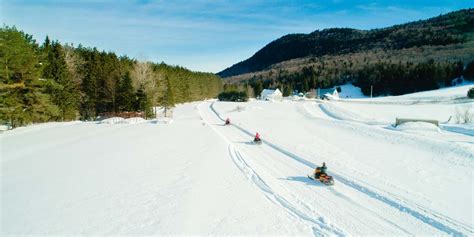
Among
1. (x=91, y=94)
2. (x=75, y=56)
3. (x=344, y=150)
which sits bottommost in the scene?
(x=344, y=150)

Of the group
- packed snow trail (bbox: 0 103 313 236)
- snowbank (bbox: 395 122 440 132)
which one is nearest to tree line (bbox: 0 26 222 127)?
packed snow trail (bbox: 0 103 313 236)

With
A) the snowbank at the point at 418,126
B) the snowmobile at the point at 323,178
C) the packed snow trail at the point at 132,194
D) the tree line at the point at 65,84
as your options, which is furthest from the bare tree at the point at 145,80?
the snowmobile at the point at 323,178

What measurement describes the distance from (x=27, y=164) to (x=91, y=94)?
3366cm

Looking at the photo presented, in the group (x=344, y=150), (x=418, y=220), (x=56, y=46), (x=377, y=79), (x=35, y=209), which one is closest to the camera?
(x=418, y=220)

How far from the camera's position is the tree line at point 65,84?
109 feet

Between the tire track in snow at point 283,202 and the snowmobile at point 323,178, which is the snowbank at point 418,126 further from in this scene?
the snowmobile at point 323,178

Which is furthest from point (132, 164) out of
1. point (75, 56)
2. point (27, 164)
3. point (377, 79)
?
point (377, 79)

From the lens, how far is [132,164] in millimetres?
16547

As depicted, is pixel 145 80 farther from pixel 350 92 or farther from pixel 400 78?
pixel 350 92

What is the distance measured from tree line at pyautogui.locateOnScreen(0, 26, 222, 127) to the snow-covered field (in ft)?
47.2

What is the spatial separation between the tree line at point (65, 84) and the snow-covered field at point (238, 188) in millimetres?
14393

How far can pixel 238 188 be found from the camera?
12.3m

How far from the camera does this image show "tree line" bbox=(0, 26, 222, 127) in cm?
3325

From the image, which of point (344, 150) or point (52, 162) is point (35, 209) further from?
point (344, 150)
